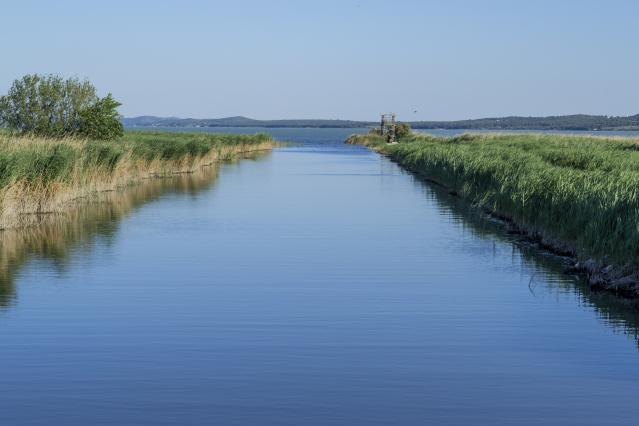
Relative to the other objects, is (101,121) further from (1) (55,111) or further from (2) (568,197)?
(2) (568,197)

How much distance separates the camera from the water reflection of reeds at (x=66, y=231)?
19812 millimetres

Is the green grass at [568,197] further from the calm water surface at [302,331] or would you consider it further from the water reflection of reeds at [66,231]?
the water reflection of reeds at [66,231]

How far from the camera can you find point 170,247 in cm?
2309

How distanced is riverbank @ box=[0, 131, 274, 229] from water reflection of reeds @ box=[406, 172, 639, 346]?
39.4ft

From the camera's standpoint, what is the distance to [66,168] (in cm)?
3120

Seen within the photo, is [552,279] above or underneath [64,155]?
underneath

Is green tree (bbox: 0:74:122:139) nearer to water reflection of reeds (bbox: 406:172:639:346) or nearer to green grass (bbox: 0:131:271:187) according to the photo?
green grass (bbox: 0:131:271:187)

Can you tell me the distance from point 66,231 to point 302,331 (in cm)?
1386

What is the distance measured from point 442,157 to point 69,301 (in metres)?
39.1

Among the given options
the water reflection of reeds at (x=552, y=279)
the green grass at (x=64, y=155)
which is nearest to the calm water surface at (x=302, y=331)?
the water reflection of reeds at (x=552, y=279)

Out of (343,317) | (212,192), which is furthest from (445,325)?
(212,192)

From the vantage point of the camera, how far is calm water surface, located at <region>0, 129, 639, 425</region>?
383 inches

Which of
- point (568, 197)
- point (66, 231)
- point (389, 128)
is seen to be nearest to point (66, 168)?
→ point (66, 231)

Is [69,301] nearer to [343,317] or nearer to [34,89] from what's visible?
[343,317]
